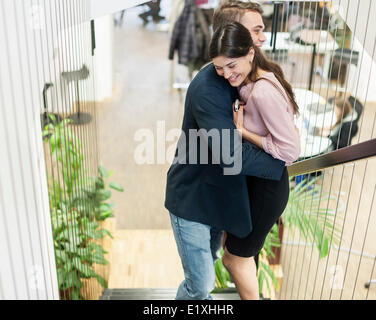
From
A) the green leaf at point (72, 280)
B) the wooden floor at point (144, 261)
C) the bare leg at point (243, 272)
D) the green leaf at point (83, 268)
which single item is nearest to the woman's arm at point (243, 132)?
the bare leg at point (243, 272)

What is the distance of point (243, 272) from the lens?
76.7 inches

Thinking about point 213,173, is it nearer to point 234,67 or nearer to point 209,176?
point 209,176

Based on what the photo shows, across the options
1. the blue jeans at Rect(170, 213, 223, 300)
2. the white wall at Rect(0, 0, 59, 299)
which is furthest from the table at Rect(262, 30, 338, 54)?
the white wall at Rect(0, 0, 59, 299)

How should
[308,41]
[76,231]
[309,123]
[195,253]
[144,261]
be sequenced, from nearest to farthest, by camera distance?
1. [195,253]
2. [309,123]
3. [76,231]
4. [144,261]
5. [308,41]

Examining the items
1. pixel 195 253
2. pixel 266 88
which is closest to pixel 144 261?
pixel 195 253

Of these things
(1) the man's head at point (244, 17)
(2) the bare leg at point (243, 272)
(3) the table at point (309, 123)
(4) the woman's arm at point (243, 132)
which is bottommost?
(2) the bare leg at point (243, 272)

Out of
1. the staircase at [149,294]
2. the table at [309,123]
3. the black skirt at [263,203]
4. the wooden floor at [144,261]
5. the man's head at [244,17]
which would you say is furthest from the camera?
the wooden floor at [144,261]

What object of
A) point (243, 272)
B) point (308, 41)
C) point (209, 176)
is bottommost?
point (243, 272)

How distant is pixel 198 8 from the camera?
6.57 meters

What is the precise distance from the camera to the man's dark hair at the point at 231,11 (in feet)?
5.15

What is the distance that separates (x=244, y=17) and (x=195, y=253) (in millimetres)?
850

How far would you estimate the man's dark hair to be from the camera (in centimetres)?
157

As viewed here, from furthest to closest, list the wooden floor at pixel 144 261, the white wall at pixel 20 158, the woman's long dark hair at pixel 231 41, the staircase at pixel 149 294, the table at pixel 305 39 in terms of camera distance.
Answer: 1. the wooden floor at pixel 144 261
2. the staircase at pixel 149 294
3. the table at pixel 305 39
4. the woman's long dark hair at pixel 231 41
5. the white wall at pixel 20 158

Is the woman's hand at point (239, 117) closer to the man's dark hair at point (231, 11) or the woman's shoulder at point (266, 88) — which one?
the woman's shoulder at point (266, 88)
